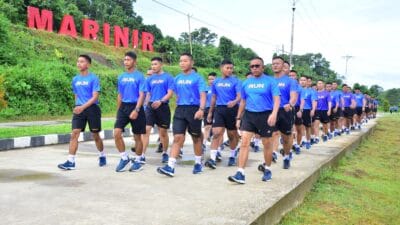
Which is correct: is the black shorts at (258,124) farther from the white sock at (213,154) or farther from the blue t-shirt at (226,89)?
the blue t-shirt at (226,89)

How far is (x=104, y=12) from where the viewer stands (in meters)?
57.2

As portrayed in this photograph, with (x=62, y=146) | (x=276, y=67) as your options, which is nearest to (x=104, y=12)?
(x=62, y=146)

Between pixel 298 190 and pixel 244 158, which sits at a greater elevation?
pixel 244 158

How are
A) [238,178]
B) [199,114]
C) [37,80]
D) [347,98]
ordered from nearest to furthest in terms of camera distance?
[238,178]
[199,114]
[347,98]
[37,80]

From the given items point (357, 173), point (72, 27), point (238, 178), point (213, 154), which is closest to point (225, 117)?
point (213, 154)

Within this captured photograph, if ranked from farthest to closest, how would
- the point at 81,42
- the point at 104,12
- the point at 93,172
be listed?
the point at 104,12, the point at 81,42, the point at 93,172

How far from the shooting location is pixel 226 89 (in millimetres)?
8500

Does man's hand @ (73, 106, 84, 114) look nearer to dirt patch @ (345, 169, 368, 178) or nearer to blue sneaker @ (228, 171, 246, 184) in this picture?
blue sneaker @ (228, 171, 246, 184)

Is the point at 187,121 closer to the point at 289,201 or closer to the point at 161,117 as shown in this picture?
the point at 161,117

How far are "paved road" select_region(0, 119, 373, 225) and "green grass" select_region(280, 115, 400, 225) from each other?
342mm

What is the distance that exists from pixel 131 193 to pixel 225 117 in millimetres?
3289

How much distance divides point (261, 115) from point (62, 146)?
5.93 metres

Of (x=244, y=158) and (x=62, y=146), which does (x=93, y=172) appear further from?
(x=62, y=146)

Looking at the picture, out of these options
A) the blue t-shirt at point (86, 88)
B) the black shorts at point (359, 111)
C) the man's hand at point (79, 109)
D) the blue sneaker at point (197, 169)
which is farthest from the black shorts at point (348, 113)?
the man's hand at point (79, 109)
